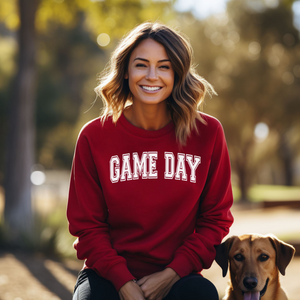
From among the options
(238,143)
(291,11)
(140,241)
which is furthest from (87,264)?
(238,143)

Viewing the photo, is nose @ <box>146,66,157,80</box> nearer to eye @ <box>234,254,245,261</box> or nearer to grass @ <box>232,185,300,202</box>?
eye @ <box>234,254,245,261</box>

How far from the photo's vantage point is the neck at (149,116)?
319cm

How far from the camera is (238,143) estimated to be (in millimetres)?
25000

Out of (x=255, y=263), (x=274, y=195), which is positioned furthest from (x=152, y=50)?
(x=274, y=195)

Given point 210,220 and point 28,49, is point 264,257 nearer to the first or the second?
point 210,220

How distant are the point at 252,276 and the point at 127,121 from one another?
1.55m

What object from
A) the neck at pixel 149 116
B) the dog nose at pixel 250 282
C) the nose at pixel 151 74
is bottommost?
the dog nose at pixel 250 282

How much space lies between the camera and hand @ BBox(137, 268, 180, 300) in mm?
2715

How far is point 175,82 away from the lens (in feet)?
10.4

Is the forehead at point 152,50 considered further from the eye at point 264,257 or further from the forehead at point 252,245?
the eye at point 264,257

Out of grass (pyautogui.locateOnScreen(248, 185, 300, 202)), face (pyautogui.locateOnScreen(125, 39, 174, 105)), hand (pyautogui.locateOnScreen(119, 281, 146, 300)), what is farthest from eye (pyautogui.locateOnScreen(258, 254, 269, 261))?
grass (pyautogui.locateOnScreen(248, 185, 300, 202))

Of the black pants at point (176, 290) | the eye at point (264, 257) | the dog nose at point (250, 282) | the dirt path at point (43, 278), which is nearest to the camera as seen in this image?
the black pants at point (176, 290)

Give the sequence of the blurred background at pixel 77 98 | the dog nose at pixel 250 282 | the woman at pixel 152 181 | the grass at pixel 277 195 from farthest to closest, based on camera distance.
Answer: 1. the grass at pixel 277 195
2. the blurred background at pixel 77 98
3. the dog nose at pixel 250 282
4. the woman at pixel 152 181

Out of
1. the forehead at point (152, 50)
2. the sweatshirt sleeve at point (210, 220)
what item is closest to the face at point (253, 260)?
the sweatshirt sleeve at point (210, 220)
